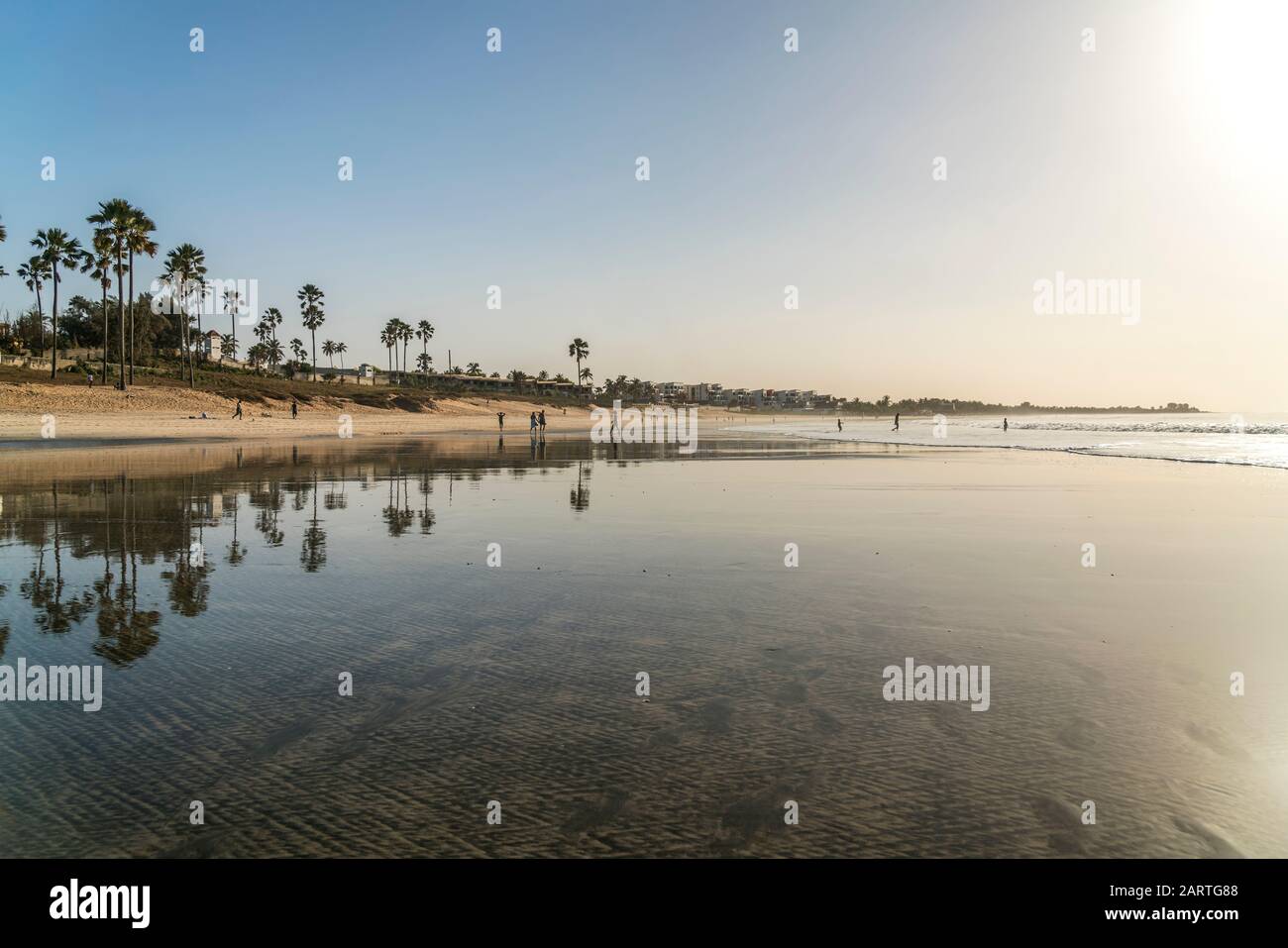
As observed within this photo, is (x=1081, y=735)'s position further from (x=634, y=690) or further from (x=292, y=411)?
(x=292, y=411)

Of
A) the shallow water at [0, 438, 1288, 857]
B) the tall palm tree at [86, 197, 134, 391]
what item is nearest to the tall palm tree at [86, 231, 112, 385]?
the tall palm tree at [86, 197, 134, 391]

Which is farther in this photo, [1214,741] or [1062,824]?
[1214,741]

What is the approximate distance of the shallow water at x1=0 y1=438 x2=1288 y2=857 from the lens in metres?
3.93

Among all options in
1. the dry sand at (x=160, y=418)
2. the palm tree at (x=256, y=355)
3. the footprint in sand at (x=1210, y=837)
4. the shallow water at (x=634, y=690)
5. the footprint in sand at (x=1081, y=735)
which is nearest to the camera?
the footprint in sand at (x=1210, y=837)

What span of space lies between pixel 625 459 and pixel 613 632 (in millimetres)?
29591

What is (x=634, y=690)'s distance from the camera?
5891 mm

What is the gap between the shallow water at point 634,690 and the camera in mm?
3934

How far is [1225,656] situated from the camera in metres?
6.85

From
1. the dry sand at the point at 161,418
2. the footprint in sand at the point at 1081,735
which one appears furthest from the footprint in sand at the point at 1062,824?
the dry sand at the point at 161,418

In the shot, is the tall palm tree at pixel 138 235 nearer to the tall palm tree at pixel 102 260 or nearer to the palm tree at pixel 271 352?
the tall palm tree at pixel 102 260

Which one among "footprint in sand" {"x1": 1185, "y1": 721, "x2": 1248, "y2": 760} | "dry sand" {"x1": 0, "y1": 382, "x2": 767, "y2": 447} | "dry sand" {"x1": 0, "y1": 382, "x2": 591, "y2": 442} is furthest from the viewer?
"dry sand" {"x1": 0, "y1": 382, "x2": 591, "y2": 442}

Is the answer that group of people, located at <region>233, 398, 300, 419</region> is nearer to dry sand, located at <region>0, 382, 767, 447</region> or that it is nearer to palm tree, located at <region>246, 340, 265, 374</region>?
dry sand, located at <region>0, 382, 767, 447</region>

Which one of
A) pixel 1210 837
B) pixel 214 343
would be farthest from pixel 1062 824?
pixel 214 343
